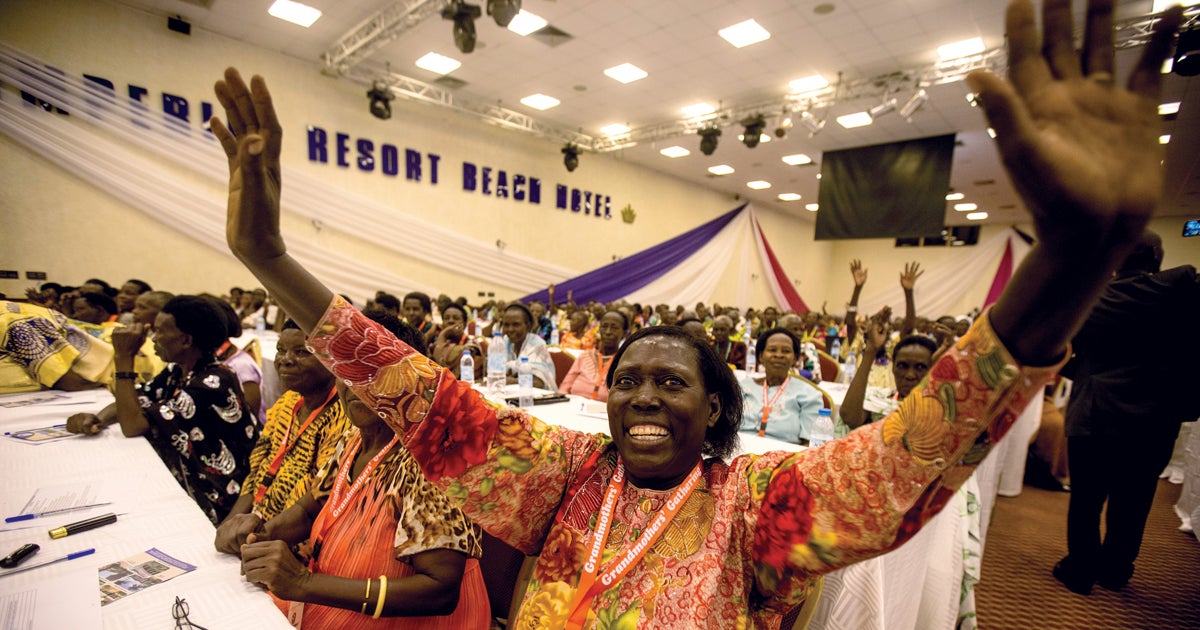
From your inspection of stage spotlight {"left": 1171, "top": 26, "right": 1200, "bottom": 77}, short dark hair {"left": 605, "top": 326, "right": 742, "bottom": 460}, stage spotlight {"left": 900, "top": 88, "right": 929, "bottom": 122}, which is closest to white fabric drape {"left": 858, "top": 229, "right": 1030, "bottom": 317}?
stage spotlight {"left": 900, "top": 88, "right": 929, "bottom": 122}

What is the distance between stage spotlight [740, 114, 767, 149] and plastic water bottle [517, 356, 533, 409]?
249 inches

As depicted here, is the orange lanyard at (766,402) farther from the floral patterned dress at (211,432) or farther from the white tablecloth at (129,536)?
the floral patterned dress at (211,432)

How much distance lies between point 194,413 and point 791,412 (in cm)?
288

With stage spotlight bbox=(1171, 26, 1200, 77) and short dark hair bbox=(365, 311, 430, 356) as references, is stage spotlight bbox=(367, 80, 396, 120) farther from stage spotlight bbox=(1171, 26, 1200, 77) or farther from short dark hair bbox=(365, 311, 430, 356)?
stage spotlight bbox=(1171, 26, 1200, 77)

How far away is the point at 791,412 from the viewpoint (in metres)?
2.87

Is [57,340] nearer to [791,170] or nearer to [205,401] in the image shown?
[205,401]

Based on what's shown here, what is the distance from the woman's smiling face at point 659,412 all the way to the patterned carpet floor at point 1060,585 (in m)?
2.59

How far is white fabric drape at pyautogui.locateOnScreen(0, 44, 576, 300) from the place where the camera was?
6.21m

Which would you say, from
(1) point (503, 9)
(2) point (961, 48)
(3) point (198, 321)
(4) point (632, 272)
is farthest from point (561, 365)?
(4) point (632, 272)

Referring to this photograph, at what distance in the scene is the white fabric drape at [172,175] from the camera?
6215 millimetres

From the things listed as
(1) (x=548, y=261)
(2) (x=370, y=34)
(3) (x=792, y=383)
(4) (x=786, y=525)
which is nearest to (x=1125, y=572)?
(3) (x=792, y=383)

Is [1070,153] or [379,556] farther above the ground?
[1070,153]

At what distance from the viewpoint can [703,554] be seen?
0.99 metres

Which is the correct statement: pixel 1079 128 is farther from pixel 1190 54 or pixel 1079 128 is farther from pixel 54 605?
pixel 1190 54
